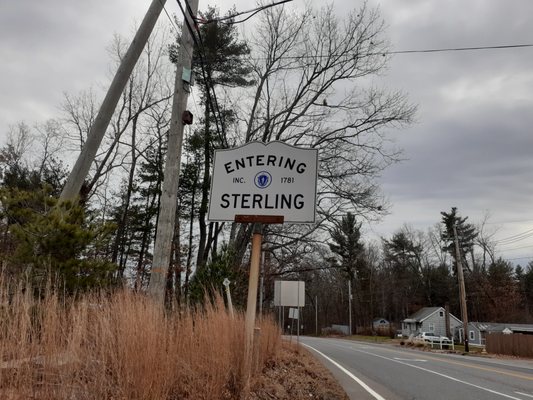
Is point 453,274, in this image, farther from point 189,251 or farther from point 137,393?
point 137,393

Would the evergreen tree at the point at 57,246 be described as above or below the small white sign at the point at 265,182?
below

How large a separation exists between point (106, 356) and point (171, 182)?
4798mm

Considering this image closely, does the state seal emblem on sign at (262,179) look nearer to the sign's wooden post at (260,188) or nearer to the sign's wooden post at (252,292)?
the sign's wooden post at (260,188)

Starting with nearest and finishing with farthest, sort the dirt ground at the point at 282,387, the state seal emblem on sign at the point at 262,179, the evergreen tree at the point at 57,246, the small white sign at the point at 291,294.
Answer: the dirt ground at the point at 282,387 < the state seal emblem on sign at the point at 262,179 < the evergreen tree at the point at 57,246 < the small white sign at the point at 291,294

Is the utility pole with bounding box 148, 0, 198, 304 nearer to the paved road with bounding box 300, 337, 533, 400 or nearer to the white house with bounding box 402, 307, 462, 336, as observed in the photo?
the paved road with bounding box 300, 337, 533, 400

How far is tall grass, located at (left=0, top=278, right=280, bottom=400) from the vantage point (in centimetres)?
344

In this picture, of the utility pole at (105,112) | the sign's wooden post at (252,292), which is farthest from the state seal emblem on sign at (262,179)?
the utility pole at (105,112)

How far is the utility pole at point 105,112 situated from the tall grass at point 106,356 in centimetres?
367

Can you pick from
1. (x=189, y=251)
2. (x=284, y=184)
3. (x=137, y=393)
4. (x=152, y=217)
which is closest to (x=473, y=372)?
(x=284, y=184)

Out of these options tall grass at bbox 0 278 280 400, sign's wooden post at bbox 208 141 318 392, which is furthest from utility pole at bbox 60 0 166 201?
tall grass at bbox 0 278 280 400

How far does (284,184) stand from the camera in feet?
19.7

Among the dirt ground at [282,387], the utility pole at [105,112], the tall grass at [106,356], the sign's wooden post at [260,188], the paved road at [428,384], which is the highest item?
the utility pole at [105,112]

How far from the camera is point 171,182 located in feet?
27.6

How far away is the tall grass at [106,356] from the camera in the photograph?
3443mm
